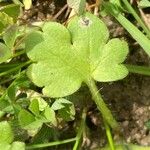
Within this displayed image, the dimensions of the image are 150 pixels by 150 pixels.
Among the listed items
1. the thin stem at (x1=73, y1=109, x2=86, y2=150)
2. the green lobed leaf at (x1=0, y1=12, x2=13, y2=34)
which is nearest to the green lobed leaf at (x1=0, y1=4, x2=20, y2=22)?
the green lobed leaf at (x1=0, y1=12, x2=13, y2=34)

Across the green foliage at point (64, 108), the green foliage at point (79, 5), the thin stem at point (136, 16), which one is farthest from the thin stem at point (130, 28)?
the green foliage at point (64, 108)

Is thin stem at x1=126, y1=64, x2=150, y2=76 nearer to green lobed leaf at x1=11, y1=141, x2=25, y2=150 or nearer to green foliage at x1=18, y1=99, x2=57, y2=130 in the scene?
green foliage at x1=18, y1=99, x2=57, y2=130

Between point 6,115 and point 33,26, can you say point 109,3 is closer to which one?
point 33,26

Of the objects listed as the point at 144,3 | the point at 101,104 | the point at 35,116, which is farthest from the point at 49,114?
the point at 144,3

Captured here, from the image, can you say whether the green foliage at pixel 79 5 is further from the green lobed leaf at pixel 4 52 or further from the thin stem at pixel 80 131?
the thin stem at pixel 80 131

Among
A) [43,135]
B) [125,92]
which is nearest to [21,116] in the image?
[43,135]

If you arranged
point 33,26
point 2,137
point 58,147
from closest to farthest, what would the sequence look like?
point 2,137, point 33,26, point 58,147
